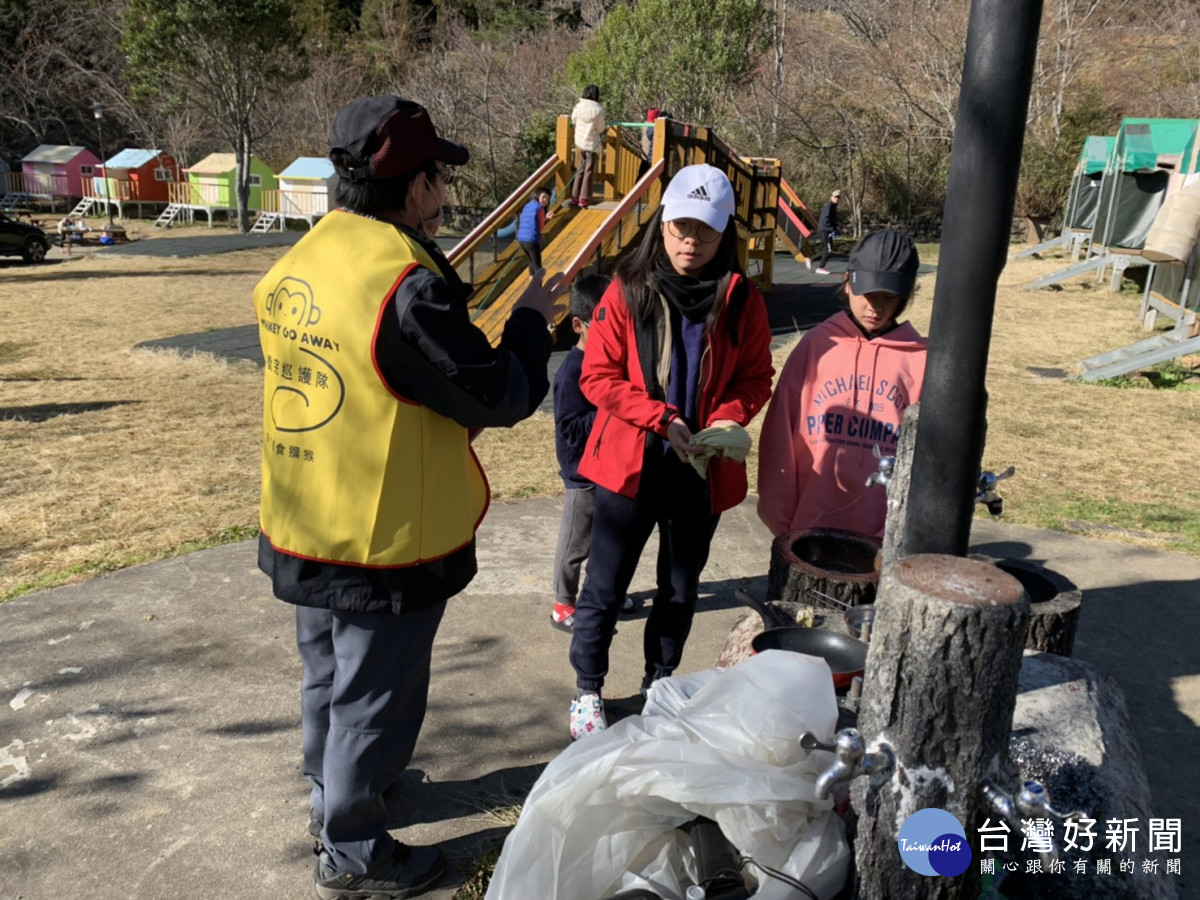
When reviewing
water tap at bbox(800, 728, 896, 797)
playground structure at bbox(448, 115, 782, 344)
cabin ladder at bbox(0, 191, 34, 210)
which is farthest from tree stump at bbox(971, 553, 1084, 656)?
cabin ladder at bbox(0, 191, 34, 210)

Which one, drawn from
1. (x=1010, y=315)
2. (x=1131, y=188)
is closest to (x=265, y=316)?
(x=1010, y=315)

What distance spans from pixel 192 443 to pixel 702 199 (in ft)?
16.9

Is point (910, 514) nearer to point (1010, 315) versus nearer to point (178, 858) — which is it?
point (178, 858)

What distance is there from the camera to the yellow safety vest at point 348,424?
197 cm

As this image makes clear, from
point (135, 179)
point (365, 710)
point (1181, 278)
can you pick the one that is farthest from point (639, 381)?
point (135, 179)

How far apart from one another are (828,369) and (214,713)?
2.32 meters

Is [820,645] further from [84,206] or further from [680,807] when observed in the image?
[84,206]

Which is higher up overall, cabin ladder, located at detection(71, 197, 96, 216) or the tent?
the tent

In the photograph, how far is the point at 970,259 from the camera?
5.57 ft

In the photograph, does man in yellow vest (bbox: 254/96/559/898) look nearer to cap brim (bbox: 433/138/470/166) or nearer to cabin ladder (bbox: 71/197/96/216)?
cap brim (bbox: 433/138/470/166)

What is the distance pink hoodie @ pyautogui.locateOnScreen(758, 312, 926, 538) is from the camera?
3.25 meters

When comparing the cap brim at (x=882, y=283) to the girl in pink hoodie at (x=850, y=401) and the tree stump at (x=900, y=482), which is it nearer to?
the girl in pink hoodie at (x=850, y=401)

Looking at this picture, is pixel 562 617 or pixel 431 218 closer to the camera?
pixel 431 218

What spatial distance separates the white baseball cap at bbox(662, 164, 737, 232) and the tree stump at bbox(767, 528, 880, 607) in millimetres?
1088
